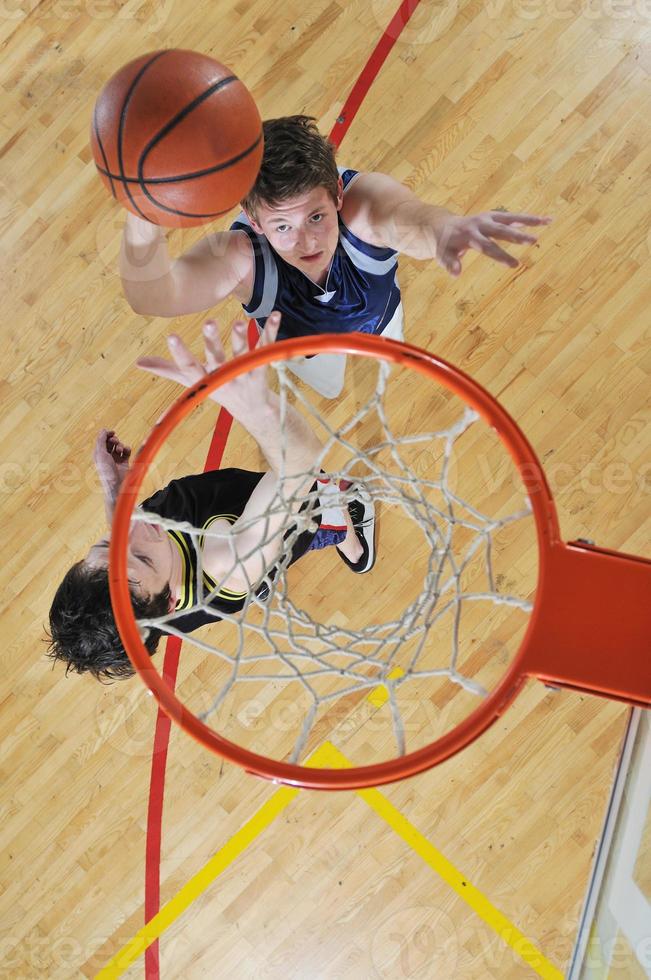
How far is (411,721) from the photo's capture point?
2533 millimetres

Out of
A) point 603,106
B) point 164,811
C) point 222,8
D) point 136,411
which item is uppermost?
point 222,8

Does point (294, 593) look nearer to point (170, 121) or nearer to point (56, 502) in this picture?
point (56, 502)

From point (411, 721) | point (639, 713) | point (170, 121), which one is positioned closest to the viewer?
point (170, 121)

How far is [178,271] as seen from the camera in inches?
77.7

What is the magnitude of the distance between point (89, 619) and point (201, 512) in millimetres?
403

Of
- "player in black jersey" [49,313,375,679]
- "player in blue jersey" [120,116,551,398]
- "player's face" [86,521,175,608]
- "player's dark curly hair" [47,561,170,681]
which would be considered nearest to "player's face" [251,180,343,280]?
"player in blue jersey" [120,116,551,398]

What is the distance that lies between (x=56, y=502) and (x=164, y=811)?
1081 millimetres

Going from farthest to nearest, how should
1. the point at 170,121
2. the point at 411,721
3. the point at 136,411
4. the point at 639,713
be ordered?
the point at 136,411 → the point at 411,721 → the point at 639,713 → the point at 170,121

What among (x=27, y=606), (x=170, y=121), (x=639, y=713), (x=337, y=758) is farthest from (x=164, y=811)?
(x=170, y=121)

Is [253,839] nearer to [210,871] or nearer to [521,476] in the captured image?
[210,871]

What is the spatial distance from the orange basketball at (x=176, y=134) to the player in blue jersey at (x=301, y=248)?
0.49 feet

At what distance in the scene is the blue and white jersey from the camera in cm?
206

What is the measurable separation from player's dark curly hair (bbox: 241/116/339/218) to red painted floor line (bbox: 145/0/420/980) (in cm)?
89

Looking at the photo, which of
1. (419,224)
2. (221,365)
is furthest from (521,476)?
(419,224)
